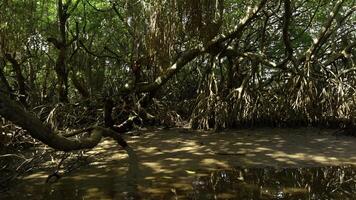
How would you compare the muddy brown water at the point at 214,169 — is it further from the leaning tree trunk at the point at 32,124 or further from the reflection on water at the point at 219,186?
the leaning tree trunk at the point at 32,124

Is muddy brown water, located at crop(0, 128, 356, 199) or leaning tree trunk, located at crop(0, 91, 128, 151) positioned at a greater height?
leaning tree trunk, located at crop(0, 91, 128, 151)

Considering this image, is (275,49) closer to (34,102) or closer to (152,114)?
(152,114)

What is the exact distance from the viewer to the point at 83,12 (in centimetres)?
930

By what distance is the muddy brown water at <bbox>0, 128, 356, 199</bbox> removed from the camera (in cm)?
451

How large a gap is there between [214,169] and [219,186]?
2.44ft

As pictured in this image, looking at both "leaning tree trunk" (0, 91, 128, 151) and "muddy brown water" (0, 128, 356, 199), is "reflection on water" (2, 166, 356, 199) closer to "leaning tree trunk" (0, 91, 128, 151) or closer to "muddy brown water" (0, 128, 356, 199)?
"muddy brown water" (0, 128, 356, 199)

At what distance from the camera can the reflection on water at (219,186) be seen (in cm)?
438

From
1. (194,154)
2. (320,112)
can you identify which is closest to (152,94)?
(194,154)

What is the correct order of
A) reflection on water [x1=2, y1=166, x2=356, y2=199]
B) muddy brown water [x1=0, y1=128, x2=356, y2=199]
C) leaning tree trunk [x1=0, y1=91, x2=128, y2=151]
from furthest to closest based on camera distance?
muddy brown water [x1=0, y1=128, x2=356, y2=199]
reflection on water [x1=2, y1=166, x2=356, y2=199]
leaning tree trunk [x1=0, y1=91, x2=128, y2=151]

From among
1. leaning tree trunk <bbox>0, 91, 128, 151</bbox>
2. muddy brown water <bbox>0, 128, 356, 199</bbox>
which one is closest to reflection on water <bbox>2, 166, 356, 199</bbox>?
muddy brown water <bbox>0, 128, 356, 199</bbox>

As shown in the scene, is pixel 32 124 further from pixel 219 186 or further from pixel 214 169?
pixel 214 169


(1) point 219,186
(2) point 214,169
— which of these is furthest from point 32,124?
(2) point 214,169

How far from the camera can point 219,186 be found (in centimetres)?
469

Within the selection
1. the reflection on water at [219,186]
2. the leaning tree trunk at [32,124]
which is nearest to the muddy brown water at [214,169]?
the reflection on water at [219,186]
